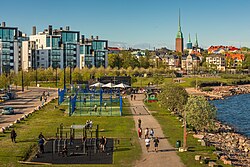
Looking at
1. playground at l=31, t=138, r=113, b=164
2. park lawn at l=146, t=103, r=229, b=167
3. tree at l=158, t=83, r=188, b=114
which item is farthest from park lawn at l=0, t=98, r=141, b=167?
tree at l=158, t=83, r=188, b=114

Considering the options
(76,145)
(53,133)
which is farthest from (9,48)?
(76,145)

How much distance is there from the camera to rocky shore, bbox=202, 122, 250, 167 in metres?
30.8

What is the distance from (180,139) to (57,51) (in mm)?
104177

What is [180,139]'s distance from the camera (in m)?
34.3

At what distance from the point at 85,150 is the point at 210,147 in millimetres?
10224

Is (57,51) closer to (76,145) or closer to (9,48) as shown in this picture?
(9,48)

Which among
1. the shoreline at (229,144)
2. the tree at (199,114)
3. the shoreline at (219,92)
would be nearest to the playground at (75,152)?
the shoreline at (229,144)

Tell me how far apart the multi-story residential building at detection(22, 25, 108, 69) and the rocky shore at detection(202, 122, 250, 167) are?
8825 centimetres

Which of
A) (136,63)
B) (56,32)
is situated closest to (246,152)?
(56,32)

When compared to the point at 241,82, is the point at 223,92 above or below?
below

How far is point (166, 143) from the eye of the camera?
3275 cm

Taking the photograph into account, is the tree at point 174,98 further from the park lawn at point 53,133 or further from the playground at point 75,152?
the playground at point 75,152

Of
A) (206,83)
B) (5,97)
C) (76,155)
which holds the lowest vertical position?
(76,155)

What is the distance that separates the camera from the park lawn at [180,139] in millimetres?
27469
